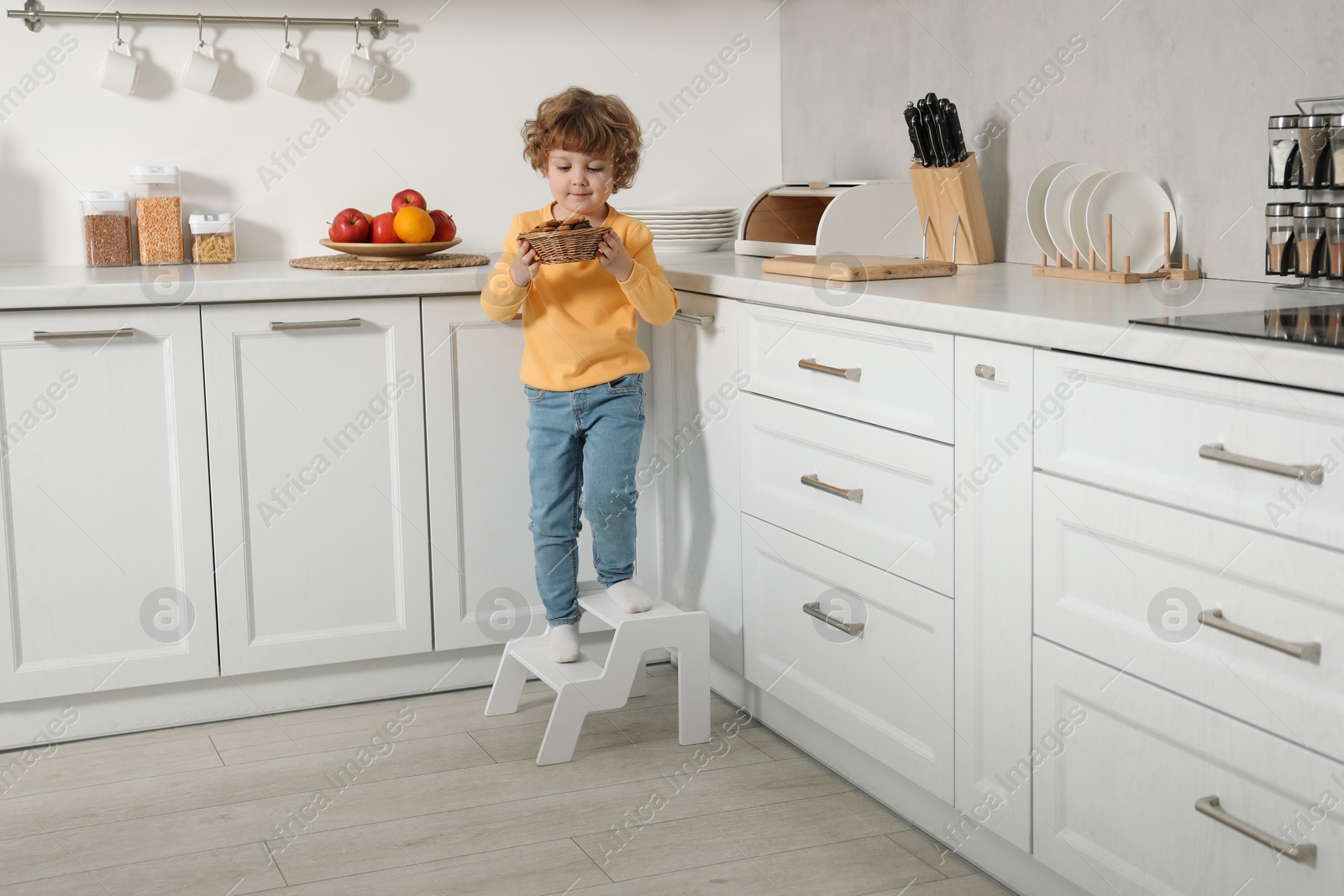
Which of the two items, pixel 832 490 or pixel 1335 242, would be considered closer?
pixel 1335 242

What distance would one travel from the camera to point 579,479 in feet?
7.66

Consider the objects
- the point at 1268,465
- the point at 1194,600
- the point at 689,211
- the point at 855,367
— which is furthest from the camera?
the point at 689,211

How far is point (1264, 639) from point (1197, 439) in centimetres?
21

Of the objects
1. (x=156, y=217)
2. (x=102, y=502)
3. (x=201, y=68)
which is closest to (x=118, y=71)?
(x=201, y=68)

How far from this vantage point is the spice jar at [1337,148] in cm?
167

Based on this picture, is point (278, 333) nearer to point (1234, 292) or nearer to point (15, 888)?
point (15, 888)

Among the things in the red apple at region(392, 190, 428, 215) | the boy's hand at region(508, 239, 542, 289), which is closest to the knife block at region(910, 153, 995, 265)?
the boy's hand at region(508, 239, 542, 289)

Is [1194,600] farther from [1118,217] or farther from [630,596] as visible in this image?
[630,596]

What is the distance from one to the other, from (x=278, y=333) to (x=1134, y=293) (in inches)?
57.2

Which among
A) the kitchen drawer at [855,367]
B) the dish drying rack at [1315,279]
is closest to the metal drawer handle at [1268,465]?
the kitchen drawer at [855,367]

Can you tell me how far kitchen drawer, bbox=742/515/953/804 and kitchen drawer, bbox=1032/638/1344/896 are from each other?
222 mm

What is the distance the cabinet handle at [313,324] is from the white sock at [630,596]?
677 mm

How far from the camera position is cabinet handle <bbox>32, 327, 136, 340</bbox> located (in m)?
2.17

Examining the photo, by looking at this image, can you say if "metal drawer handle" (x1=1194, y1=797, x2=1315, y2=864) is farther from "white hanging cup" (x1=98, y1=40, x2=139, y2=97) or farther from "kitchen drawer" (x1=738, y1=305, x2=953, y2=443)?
"white hanging cup" (x1=98, y1=40, x2=139, y2=97)
